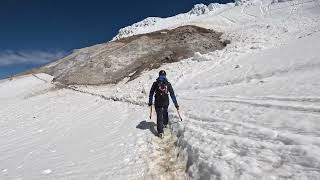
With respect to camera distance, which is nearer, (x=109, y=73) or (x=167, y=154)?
(x=167, y=154)

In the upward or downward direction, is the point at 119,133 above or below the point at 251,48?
below

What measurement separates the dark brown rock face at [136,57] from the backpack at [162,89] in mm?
17924

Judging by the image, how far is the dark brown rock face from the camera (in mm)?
34125

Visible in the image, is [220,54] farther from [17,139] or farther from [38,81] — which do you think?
[38,81]

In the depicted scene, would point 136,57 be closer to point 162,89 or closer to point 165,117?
point 165,117

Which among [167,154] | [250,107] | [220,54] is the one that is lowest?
[167,154]

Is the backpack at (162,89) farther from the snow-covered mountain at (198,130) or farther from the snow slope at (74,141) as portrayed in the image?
the snow slope at (74,141)

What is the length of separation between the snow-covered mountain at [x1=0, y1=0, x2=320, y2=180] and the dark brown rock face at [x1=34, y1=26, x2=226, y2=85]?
8400mm

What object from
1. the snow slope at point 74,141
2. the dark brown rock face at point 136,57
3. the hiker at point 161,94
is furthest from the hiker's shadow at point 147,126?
the dark brown rock face at point 136,57

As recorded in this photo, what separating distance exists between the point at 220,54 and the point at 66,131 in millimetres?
15412

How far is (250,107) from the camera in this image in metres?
12.3

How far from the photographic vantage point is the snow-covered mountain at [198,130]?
7875 mm

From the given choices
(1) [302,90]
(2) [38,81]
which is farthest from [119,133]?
(2) [38,81]

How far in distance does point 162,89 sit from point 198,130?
2.23 meters
